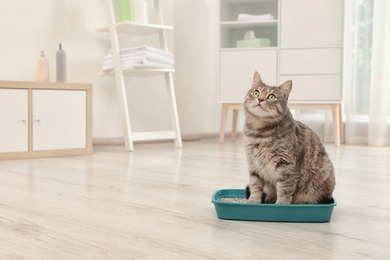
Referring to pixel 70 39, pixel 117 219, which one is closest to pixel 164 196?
pixel 117 219

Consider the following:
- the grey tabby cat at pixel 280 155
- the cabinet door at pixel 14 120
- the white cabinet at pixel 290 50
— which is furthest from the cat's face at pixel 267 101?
the white cabinet at pixel 290 50

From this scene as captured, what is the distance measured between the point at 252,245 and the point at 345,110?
2.89 m

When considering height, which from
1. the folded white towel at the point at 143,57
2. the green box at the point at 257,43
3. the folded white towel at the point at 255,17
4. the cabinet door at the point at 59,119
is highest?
the folded white towel at the point at 255,17

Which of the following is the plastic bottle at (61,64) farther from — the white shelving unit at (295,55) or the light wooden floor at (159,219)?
the white shelving unit at (295,55)

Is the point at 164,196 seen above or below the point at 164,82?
below

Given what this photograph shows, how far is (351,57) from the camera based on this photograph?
365cm

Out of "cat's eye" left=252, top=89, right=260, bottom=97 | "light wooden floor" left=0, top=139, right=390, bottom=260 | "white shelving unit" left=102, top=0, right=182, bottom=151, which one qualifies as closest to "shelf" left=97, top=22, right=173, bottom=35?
"white shelving unit" left=102, top=0, right=182, bottom=151

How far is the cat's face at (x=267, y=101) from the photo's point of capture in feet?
3.94

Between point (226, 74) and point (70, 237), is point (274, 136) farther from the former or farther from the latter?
point (226, 74)

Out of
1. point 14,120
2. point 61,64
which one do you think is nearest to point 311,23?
point 61,64

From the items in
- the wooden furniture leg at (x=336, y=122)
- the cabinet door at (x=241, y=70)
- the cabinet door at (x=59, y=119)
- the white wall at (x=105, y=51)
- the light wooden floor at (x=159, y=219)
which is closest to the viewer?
the light wooden floor at (x=159, y=219)

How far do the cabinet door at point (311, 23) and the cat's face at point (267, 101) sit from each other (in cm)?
229

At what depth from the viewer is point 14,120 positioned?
2.57 m

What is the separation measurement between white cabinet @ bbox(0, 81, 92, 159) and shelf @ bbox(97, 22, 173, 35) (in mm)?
475
